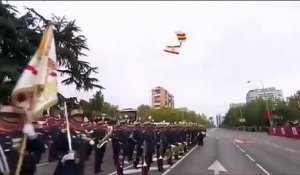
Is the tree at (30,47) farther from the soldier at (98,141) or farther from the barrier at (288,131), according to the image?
the barrier at (288,131)

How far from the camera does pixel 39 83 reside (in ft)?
20.5

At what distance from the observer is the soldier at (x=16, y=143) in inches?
263

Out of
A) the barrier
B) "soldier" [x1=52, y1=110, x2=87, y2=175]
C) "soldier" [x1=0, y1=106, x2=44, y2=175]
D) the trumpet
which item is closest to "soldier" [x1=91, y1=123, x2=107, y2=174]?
the trumpet

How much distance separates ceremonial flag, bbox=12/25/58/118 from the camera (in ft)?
20.2

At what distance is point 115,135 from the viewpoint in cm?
2030

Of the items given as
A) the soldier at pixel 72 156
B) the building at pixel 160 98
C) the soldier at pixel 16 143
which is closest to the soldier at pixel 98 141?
the soldier at pixel 72 156

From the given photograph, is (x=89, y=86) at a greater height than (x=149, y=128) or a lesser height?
greater

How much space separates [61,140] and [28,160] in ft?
3.13

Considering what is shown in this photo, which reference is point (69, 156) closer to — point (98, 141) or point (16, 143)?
point (16, 143)

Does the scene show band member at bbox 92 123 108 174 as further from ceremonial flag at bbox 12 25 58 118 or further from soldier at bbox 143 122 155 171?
ceremonial flag at bbox 12 25 58 118

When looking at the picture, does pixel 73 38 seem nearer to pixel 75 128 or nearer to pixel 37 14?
pixel 37 14

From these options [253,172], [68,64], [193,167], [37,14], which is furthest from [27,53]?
[253,172]

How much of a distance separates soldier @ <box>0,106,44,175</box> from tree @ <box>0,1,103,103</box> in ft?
39.5

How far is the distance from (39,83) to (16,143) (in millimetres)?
1261
